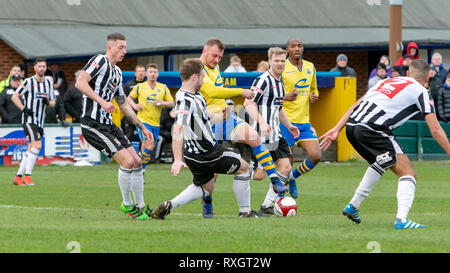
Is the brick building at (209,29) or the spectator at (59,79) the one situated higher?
the brick building at (209,29)

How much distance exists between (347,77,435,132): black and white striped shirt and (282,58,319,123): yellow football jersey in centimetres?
397

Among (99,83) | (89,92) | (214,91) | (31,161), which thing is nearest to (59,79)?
(31,161)

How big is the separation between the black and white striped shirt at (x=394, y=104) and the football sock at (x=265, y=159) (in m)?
1.98

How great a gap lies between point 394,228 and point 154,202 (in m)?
5.36

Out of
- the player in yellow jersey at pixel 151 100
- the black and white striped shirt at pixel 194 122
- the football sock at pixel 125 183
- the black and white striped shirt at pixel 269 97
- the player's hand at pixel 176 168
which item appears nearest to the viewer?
the player's hand at pixel 176 168

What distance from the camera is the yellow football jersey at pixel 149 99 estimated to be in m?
19.8

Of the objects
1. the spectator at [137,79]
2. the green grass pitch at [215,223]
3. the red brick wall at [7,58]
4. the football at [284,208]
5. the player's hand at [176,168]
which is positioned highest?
the red brick wall at [7,58]

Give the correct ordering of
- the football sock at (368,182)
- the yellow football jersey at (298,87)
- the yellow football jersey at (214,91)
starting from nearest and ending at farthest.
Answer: the football sock at (368,182)
the yellow football jersey at (214,91)
the yellow football jersey at (298,87)

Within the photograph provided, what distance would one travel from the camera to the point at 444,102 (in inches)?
926

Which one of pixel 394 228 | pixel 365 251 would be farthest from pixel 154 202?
pixel 365 251

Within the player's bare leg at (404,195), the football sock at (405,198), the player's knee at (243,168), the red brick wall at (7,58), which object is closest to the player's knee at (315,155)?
the player's knee at (243,168)

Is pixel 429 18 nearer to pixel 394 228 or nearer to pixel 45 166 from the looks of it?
pixel 45 166

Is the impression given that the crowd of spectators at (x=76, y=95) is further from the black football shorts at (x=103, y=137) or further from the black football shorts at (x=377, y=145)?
the black football shorts at (x=377, y=145)

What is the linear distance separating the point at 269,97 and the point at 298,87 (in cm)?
187
